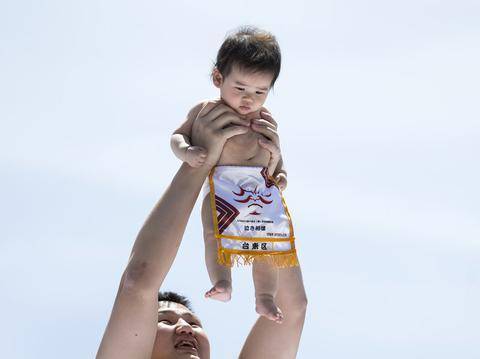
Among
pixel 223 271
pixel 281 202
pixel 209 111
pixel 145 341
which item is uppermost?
pixel 209 111

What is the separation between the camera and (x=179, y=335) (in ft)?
16.7

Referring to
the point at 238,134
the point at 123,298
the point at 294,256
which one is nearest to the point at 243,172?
Result: the point at 238,134

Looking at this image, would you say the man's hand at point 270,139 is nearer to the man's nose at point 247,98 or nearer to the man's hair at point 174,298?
the man's nose at point 247,98

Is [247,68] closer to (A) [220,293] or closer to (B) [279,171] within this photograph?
(B) [279,171]

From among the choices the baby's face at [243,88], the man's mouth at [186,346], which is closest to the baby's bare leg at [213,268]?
the baby's face at [243,88]

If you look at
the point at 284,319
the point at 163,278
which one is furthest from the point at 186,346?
the point at 163,278

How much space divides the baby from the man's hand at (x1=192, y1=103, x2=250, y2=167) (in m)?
0.03

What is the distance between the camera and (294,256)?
4570 millimetres

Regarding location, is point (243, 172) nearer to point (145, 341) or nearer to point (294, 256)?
point (294, 256)

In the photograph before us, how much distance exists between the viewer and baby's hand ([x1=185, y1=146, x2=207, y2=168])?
4.49 meters

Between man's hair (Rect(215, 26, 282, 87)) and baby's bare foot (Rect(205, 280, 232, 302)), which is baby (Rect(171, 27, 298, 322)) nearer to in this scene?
man's hair (Rect(215, 26, 282, 87))

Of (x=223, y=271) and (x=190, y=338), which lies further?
(x=190, y=338)

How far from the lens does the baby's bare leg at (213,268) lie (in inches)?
164

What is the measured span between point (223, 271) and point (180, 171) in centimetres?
68
